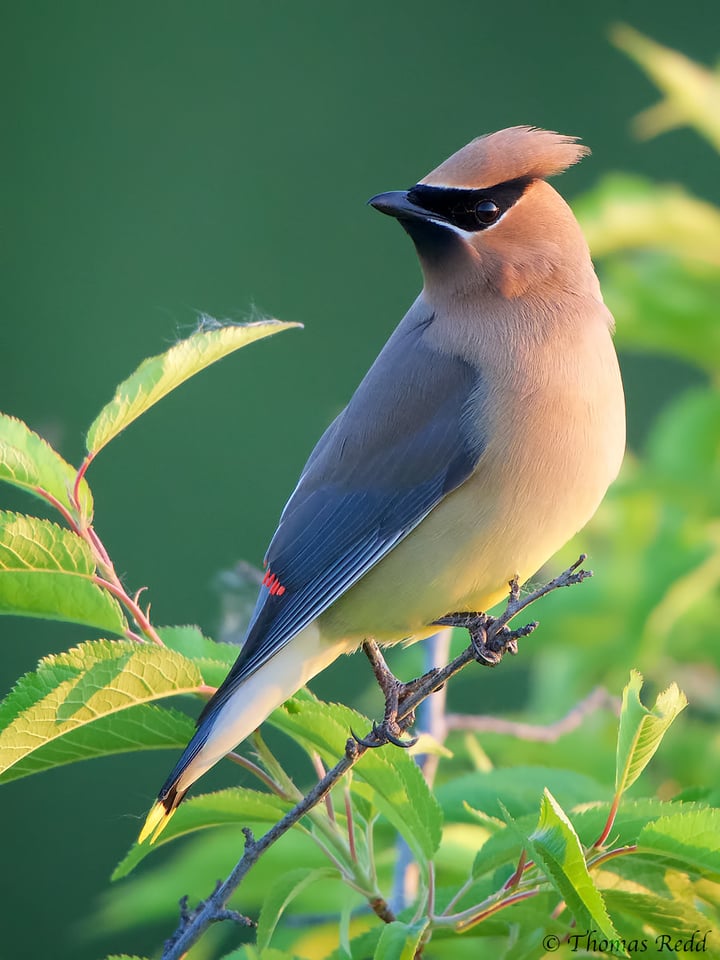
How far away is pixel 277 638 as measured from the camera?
220 centimetres

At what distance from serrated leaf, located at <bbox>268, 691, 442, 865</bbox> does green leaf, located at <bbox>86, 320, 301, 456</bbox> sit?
42 centimetres

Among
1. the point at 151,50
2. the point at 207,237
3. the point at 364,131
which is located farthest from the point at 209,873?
the point at 151,50

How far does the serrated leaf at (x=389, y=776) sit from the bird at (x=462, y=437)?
27cm

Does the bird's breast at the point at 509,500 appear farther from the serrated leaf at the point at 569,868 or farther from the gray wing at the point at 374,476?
the serrated leaf at the point at 569,868

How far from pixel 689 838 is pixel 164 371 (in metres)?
0.82

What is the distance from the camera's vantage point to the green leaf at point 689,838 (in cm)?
159

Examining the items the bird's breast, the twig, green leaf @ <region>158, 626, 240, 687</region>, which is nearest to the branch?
green leaf @ <region>158, 626, 240, 687</region>

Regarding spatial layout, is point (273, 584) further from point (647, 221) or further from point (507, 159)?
point (647, 221)

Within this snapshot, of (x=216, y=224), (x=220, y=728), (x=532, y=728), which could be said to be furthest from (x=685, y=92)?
(x=216, y=224)

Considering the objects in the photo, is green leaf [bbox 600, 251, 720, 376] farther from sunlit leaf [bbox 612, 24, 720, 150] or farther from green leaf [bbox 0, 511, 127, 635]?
green leaf [bbox 0, 511, 127, 635]

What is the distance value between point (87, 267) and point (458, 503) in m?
8.11

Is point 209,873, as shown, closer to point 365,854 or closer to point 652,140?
point 365,854

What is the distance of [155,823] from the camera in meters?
1.83

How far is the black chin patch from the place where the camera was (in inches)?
95.4
